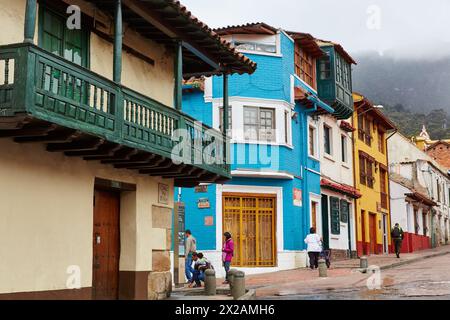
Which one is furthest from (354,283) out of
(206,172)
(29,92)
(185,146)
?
(29,92)

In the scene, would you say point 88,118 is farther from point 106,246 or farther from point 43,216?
point 106,246

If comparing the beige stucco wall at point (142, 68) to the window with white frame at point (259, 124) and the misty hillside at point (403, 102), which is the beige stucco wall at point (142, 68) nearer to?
the window with white frame at point (259, 124)

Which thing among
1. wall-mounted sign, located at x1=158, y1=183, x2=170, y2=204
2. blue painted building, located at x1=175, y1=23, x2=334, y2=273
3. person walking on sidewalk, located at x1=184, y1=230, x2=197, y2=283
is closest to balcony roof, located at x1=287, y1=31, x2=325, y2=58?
blue painted building, located at x1=175, y1=23, x2=334, y2=273

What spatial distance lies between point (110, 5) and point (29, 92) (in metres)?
4.07

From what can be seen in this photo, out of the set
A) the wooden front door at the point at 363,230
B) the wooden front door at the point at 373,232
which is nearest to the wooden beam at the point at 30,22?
the wooden front door at the point at 363,230

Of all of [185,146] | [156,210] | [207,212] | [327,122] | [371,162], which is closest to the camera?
[185,146]

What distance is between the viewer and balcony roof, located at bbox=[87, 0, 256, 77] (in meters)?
12.6

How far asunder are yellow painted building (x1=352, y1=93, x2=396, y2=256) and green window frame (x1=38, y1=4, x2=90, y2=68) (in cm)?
2178

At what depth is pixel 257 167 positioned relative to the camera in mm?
23359

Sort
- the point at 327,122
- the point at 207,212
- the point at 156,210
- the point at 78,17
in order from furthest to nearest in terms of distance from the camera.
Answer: the point at 327,122 → the point at 207,212 → the point at 156,210 → the point at 78,17

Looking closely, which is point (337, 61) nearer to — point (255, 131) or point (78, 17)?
point (255, 131)

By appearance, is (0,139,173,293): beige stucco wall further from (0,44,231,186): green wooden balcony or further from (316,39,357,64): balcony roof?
(316,39,357,64): balcony roof

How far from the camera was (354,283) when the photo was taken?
55.4 ft

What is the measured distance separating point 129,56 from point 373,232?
23.8 metres
